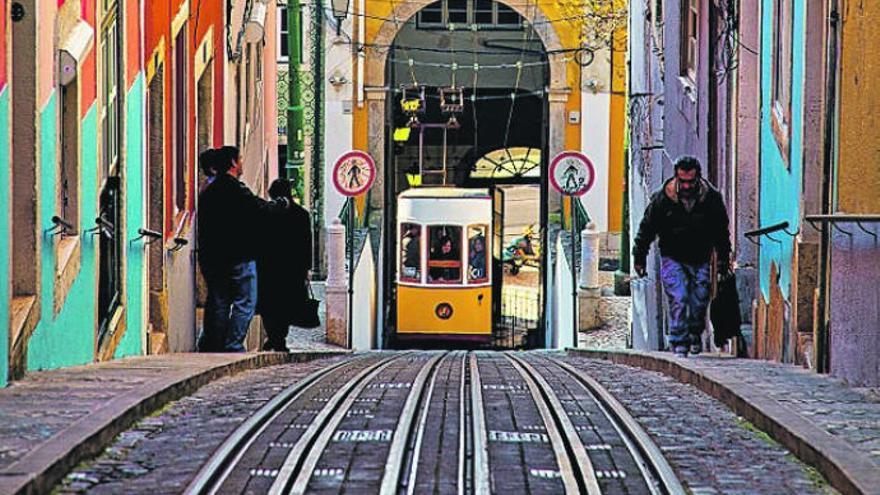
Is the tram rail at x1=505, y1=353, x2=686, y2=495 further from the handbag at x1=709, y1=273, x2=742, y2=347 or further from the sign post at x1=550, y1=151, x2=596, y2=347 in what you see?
the sign post at x1=550, y1=151, x2=596, y2=347

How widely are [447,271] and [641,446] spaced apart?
24601 millimetres

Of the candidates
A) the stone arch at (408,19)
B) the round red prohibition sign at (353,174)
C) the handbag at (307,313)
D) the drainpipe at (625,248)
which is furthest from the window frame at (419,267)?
the handbag at (307,313)

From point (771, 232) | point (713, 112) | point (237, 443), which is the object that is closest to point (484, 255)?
point (713, 112)

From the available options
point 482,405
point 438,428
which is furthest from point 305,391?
point 438,428

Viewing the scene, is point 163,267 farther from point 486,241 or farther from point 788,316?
point 486,241

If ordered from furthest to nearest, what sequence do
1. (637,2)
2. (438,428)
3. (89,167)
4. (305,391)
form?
(637,2), (89,167), (305,391), (438,428)

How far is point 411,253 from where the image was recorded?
106 ft

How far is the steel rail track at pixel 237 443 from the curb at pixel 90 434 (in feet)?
1.38

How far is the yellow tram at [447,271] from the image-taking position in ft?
105

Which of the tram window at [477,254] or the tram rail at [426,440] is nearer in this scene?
the tram rail at [426,440]

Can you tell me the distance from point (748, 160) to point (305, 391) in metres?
6.88

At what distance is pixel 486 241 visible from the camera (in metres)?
32.2

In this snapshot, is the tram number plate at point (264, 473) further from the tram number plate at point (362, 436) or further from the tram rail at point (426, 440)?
the tram number plate at point (362, 436)

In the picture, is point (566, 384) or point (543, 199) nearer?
point (566, 384)
